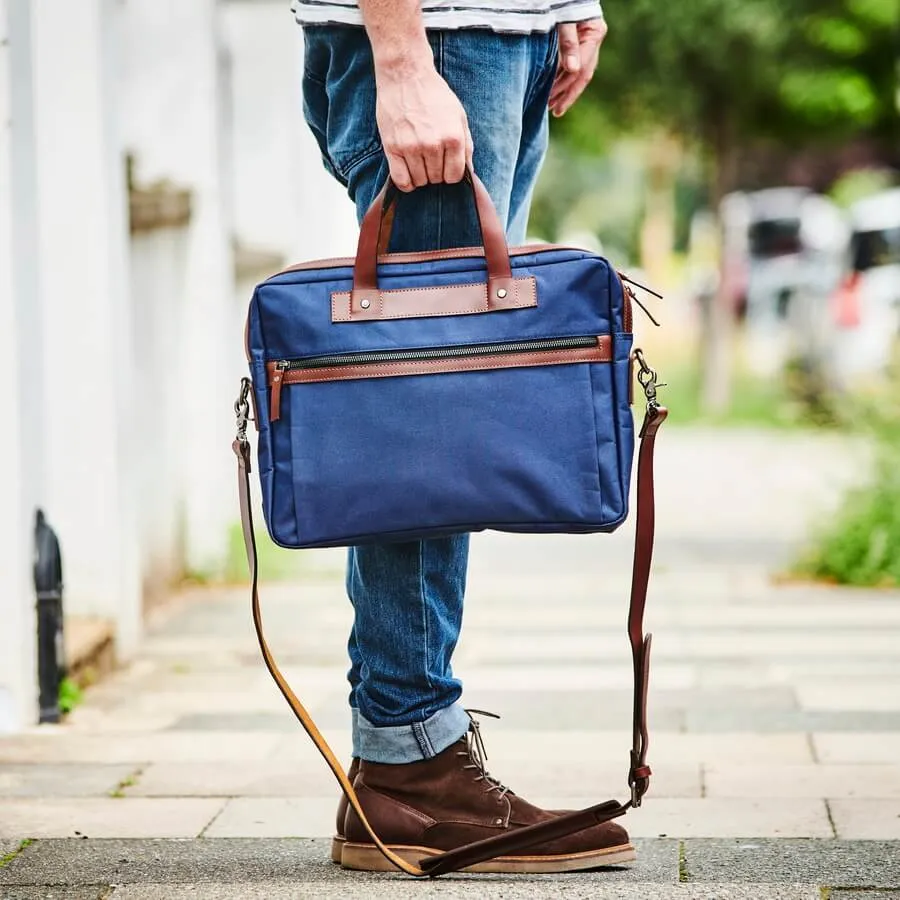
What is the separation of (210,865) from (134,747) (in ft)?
3.72

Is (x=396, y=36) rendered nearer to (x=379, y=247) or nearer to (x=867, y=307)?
(x=379, y=247)

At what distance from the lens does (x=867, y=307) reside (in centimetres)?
1384

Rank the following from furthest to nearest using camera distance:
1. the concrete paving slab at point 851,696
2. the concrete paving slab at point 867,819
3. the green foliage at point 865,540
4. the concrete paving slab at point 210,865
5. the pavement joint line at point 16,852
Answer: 1. the green foliage at point 865,540
2. the concrete paving slab at point 851,696
3. the concrete paving slab at point 867,819
4. the pavement joint line at point 16,852
5. the concrete paving slab at point 210,865

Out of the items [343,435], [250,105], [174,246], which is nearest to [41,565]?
[343,435]

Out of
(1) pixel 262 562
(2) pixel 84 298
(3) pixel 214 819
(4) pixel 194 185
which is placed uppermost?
(4) pixel 194 185

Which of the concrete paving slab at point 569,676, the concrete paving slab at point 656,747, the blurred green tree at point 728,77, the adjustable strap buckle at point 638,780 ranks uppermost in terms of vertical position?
the blurred green tree at point 728,77

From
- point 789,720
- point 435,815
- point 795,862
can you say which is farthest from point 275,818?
point 789,720

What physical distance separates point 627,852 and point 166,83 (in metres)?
4.36

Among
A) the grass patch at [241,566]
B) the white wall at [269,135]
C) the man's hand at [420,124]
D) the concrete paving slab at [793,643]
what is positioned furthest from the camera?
the white wall at [269,135]

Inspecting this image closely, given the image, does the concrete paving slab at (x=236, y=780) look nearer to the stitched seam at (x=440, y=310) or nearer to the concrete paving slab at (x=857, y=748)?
the concrete paving slab at (x=857, y=748)

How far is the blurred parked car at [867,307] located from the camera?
538 inches

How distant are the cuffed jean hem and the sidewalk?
0.19 metres

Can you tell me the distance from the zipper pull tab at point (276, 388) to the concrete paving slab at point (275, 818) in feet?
2.93

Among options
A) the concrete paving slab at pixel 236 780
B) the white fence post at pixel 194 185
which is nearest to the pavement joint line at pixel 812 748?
the concrete paving slab at pixel 236 780
